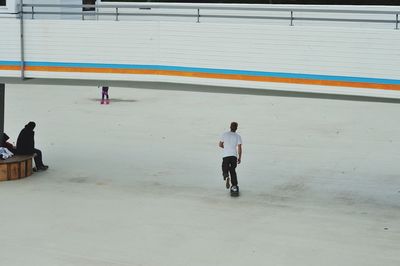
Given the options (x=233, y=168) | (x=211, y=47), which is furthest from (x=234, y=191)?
(x=211, y=47)

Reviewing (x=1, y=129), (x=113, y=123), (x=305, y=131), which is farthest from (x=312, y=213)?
(x=113, y=123)

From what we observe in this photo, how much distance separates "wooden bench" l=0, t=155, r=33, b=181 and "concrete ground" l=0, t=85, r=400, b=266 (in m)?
0.23

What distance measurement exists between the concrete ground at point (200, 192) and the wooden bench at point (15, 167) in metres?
0.23

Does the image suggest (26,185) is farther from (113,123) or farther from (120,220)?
(113,123)

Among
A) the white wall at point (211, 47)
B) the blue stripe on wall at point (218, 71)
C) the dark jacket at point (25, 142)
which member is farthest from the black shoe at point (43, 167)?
the blue stripe on wall at point (218, 71)

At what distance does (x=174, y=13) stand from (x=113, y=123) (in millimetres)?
9493

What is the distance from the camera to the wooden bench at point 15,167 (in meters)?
15.8

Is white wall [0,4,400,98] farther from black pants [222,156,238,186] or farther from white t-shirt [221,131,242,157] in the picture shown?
black pants [222,156,238,186]

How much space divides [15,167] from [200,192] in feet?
12.7

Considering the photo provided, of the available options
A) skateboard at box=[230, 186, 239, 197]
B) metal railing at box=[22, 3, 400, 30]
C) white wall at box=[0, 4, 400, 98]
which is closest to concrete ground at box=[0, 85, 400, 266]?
skateboard at box=[230, 186, 239, 197]

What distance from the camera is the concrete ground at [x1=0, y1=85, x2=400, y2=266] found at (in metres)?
11.7

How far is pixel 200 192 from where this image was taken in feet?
50.0

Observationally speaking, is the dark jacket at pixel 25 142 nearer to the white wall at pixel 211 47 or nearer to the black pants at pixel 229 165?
the white wall at pixel 211 47

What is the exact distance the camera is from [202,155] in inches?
742
